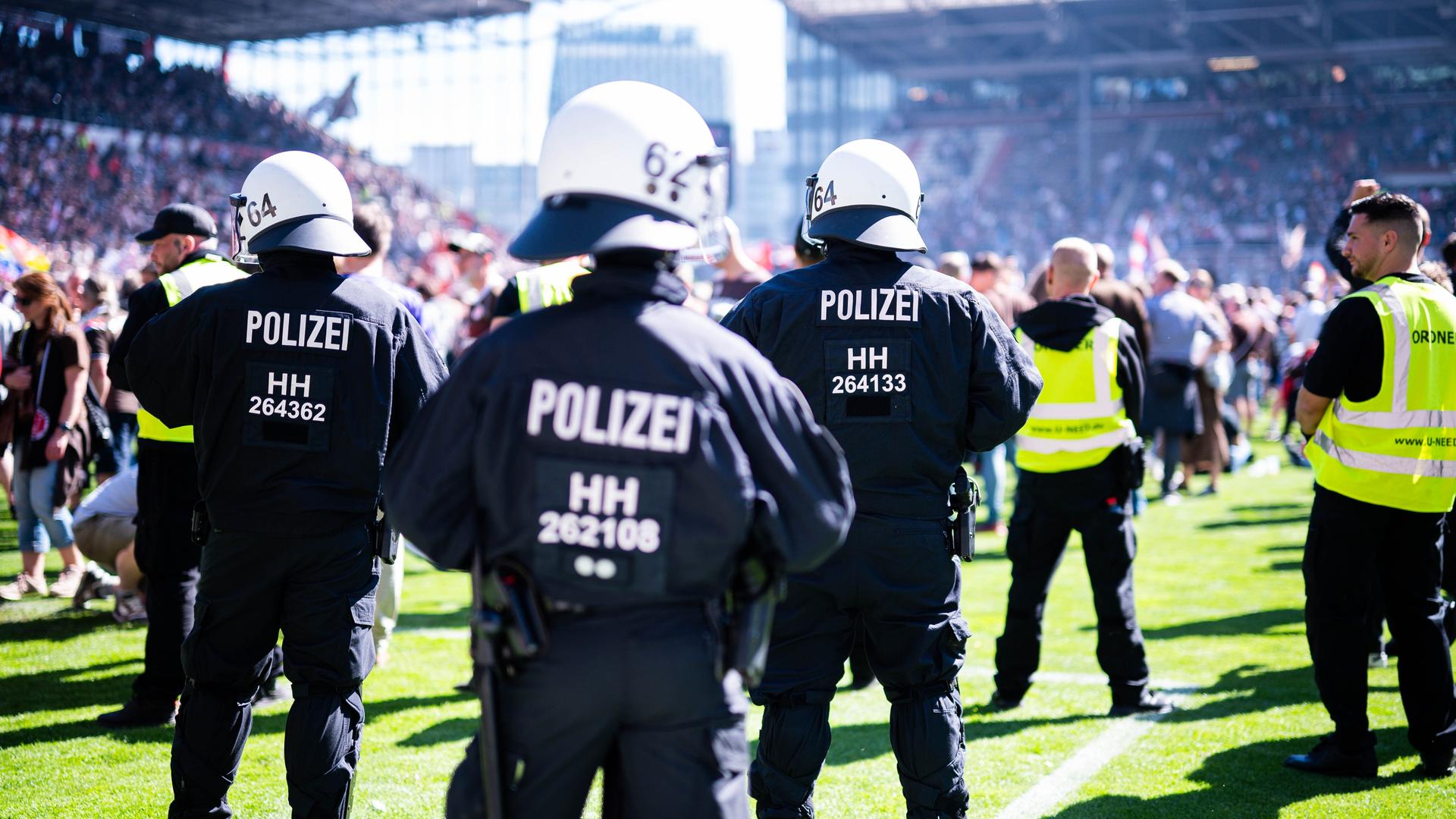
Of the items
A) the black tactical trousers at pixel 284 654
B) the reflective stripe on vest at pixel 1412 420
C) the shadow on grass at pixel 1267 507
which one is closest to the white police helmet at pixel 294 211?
the black tactical trousers at pixel 284 654

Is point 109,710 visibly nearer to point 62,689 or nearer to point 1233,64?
point 62,689

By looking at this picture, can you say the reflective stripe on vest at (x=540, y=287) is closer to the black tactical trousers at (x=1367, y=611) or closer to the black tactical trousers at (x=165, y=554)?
the black tactical trousers at (x=165, y=554)

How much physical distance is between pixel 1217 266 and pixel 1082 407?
3343 centimetres

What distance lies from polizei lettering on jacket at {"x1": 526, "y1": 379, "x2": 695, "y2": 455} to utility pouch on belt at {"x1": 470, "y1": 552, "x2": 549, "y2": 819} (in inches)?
11.5

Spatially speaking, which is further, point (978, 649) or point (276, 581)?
point (978, 649)

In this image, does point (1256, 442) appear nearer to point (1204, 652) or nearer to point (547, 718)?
point (1204, 652)

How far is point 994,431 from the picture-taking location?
3.75 m

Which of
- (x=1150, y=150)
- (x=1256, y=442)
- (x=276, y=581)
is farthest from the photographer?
(x=1150, y=150)

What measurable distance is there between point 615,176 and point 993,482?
7907 mm

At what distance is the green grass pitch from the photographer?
448 cm

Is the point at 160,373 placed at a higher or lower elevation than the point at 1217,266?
lower

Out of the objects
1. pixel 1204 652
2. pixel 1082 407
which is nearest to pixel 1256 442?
pixel 1204 652

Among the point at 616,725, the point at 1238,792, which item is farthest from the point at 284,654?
the point at 1238,792

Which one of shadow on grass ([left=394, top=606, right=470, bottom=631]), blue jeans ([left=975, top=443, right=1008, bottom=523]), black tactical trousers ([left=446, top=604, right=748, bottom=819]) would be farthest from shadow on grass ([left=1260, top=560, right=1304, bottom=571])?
black tactical trousers ([left=446, top=604, right=748, bottom=819])
